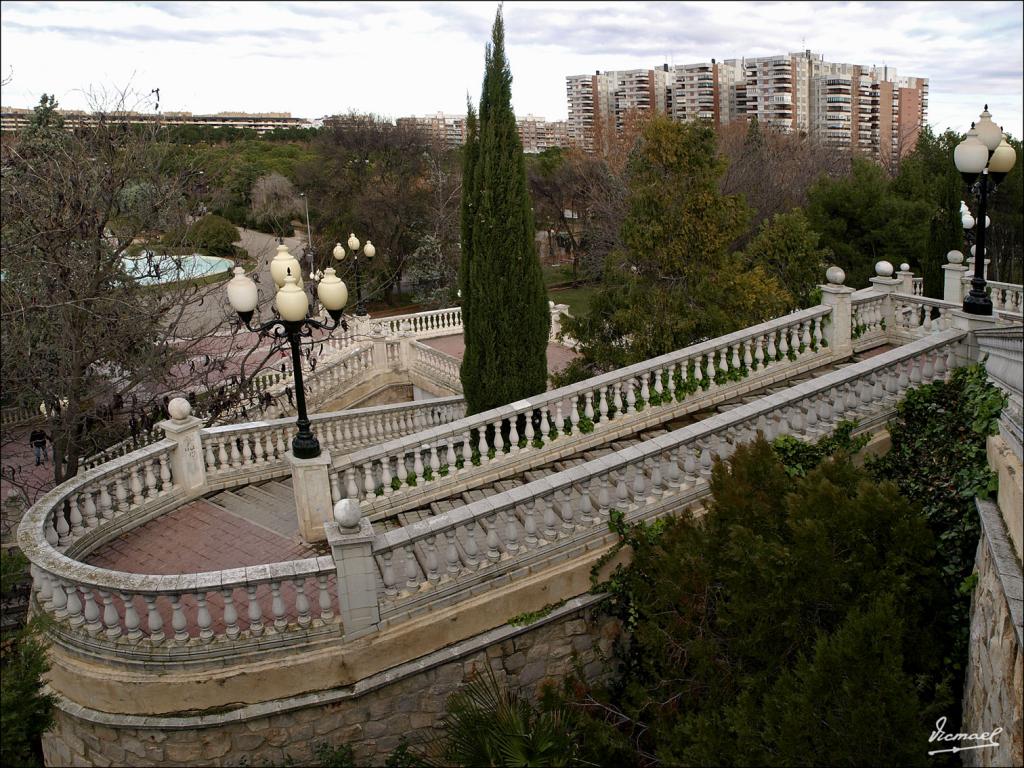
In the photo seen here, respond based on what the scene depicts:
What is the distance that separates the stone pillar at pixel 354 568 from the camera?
20.9ft

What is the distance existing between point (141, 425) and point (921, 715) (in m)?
16.6

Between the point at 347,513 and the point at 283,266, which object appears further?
the point at 283,266

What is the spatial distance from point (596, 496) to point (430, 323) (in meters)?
15.8

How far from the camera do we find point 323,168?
4081cm

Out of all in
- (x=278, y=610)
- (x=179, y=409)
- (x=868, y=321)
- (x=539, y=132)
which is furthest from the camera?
(x=539, y=132)

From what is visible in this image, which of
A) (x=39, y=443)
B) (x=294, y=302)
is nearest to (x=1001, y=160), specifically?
(x=294, y=302)

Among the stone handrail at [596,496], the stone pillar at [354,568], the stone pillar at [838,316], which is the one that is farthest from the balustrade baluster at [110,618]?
the stone pillar at [838,316]

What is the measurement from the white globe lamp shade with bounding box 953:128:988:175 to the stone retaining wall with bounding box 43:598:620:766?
19.9 ft

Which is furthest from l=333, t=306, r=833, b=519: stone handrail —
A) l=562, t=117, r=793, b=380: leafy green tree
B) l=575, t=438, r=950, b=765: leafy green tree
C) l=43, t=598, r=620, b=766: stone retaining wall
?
l=575, t=438, r=950, b=765: leafy green tree

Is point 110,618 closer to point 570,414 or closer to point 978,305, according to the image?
point 570,414

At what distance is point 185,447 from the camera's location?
10.0m

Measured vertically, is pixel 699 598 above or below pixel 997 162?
below

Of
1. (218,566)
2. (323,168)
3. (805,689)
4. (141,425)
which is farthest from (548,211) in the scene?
(805,689)

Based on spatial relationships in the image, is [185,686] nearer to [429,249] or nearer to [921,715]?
[921,715]
